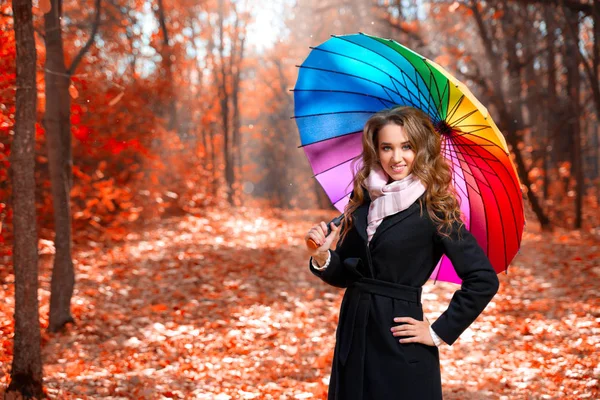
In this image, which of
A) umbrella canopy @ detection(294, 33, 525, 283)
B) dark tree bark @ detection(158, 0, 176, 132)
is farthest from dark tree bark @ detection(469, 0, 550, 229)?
umbrella canopy @ detection(294, 33, 525, 283)

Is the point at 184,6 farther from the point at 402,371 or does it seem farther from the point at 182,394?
the point at 402,371

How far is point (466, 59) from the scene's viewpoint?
44.5ft

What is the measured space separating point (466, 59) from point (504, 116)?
225 cm

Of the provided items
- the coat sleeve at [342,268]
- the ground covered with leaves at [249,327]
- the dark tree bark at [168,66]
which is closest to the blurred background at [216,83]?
the dark tree bark at [168,66]

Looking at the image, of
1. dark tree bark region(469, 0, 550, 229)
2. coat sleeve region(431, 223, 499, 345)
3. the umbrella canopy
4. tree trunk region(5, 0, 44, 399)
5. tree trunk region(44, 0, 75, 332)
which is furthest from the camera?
dark tree bark region(469, 0, 550, 229)

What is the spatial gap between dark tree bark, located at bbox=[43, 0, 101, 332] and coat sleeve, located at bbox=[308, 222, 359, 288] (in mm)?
4262

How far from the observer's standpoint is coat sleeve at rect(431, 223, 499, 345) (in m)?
2.27

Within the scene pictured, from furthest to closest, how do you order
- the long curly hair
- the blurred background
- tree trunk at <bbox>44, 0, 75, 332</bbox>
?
the blurred background
tree trunk at <bbox>44, 0, 75, 332</bbox>
the long curly hair

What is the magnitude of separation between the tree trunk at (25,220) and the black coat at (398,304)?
242 centimetres

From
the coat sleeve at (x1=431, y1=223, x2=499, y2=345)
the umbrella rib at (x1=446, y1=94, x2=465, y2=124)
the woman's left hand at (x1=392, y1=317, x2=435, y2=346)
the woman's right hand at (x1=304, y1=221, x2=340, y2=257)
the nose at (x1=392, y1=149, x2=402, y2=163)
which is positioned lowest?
the woman's left hand at (x1=392, y1=317, x2=435, y2=346)

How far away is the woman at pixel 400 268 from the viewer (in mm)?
2316

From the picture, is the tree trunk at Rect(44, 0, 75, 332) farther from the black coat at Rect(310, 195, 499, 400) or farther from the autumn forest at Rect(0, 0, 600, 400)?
the black coat at Rect(310, 195, 499, 400)

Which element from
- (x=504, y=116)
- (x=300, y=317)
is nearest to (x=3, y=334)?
(x=300, y=317)

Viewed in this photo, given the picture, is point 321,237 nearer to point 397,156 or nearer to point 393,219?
point 393,219
